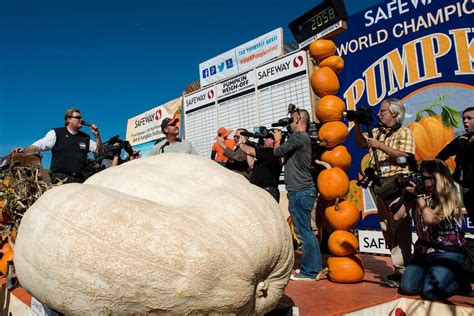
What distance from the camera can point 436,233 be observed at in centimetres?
311

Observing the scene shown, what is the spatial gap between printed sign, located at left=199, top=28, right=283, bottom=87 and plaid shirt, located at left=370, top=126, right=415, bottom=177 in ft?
15.7

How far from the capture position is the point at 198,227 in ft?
5.70

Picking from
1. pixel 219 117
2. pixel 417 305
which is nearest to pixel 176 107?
pixel 219 117

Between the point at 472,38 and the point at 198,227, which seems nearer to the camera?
the point at 198,227

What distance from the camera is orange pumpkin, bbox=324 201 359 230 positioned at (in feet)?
11.8

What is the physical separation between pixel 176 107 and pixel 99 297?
980 cm

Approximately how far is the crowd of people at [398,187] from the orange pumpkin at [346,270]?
0.65ft

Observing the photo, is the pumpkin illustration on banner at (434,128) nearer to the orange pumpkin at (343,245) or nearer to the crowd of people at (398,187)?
the crowd of people at (398,187)

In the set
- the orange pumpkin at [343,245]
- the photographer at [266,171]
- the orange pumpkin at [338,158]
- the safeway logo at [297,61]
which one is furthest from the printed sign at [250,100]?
the orange pumpkin at [343,245]

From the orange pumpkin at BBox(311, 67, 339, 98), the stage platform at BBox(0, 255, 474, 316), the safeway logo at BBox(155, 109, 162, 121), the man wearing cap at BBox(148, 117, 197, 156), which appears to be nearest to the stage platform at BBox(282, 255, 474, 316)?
the stage platform at BBox(0, 255, 474, 316)

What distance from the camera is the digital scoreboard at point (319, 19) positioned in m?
3.44

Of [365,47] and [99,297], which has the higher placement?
[365,47]

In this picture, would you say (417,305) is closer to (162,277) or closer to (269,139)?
(162,277)

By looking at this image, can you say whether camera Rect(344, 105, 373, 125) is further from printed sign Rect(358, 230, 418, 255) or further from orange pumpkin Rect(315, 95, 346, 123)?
printed sign Rect(358, 230, 418, 255)
